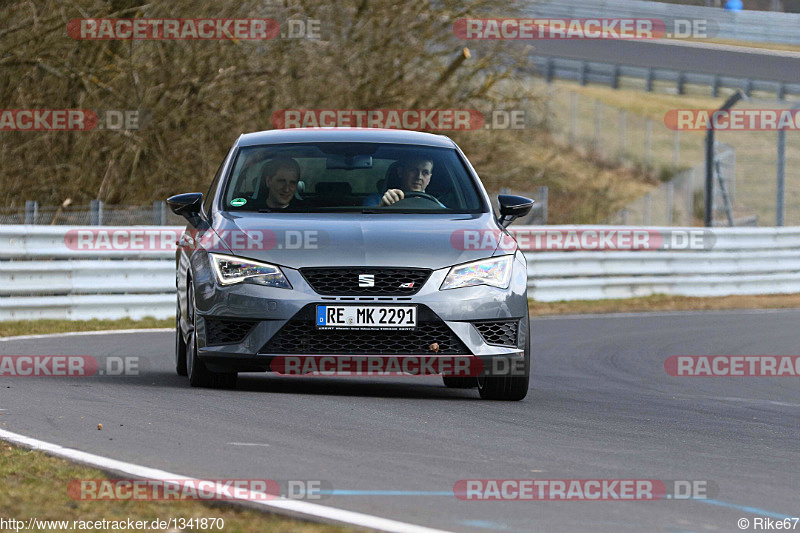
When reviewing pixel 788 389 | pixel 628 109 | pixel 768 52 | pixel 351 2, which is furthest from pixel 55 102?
pixel 628 109

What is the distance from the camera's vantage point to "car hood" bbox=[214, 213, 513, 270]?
8.43 meters

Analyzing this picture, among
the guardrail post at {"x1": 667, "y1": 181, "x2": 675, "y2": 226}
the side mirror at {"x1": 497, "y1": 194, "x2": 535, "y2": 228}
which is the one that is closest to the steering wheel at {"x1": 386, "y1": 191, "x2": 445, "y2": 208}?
the side mirror at {"x1": 497, "y1": 194, "x2": 535, "y2": 228}

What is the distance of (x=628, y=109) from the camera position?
61406 millimetres

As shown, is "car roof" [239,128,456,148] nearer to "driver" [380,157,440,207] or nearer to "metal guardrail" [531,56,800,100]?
"driver" [380,157,440,207]

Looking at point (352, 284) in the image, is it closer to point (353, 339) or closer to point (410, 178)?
point (353, 339)

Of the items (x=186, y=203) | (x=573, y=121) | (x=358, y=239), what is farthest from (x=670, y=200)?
(x=358, y=239)

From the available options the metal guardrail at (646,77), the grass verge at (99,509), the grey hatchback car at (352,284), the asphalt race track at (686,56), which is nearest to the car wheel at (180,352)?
the grey hatchback car at (352,284)

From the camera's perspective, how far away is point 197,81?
23297 mm

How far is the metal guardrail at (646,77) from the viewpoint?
151 feet

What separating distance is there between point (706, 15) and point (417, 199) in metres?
40.9

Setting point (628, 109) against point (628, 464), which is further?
point (628, 109)

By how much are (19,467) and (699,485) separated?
278 centimetres

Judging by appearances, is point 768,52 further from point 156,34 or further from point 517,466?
point 517,466

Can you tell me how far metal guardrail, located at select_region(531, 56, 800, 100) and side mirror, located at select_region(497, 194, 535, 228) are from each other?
37.5 metres
